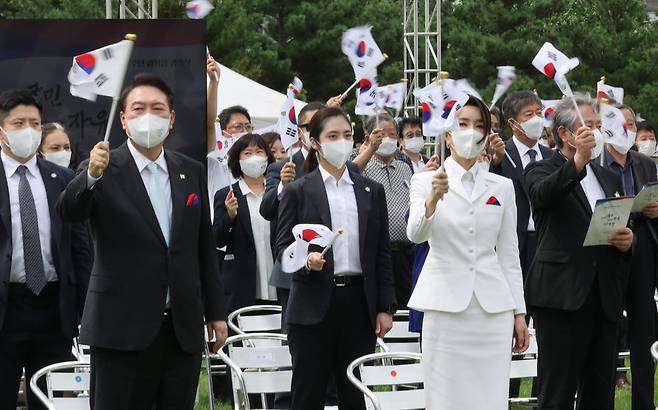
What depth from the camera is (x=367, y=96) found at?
1002 cm

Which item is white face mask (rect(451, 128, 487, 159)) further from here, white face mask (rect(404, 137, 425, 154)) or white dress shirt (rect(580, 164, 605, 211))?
white face mask (rect(404, 137, 425, 154))

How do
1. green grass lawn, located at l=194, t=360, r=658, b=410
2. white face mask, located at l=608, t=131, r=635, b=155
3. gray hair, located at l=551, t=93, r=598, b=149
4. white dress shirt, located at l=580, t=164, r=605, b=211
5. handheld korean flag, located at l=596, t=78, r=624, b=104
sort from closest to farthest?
gray hair, located at l=551, t=93, r=598, b=149 < white dress shirt, located at l=580, t=164, r=605, b=211 < white face mask, located at l=608, t=131, r=635, b=155 < handheld korean flag, located at l=596, t=78, r=624, b=104 < green grass lawn, located at l=194, t=360, r=658, b=410

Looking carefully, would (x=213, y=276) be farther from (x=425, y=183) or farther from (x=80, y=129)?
(x=80, y=129)

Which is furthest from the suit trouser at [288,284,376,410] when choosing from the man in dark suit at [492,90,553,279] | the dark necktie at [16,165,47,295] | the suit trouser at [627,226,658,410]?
the man in dark suit at [492,90,553,279]

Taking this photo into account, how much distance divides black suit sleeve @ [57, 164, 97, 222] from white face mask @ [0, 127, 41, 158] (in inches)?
55.5

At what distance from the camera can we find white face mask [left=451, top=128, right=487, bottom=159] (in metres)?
6.50

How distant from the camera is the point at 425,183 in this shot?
6.55 m

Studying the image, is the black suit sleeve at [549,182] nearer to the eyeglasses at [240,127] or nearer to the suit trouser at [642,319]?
the suit trouser at [642,319]

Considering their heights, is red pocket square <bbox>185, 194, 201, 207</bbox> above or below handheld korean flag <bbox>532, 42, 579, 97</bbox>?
below

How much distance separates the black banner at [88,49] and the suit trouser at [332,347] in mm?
3051

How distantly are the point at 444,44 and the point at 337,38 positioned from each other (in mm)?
4418

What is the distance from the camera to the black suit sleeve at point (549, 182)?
22.8ft

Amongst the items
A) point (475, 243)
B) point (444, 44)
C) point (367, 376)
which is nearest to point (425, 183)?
point (475, 243)

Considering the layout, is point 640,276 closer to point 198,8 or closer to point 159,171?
point 159,171
